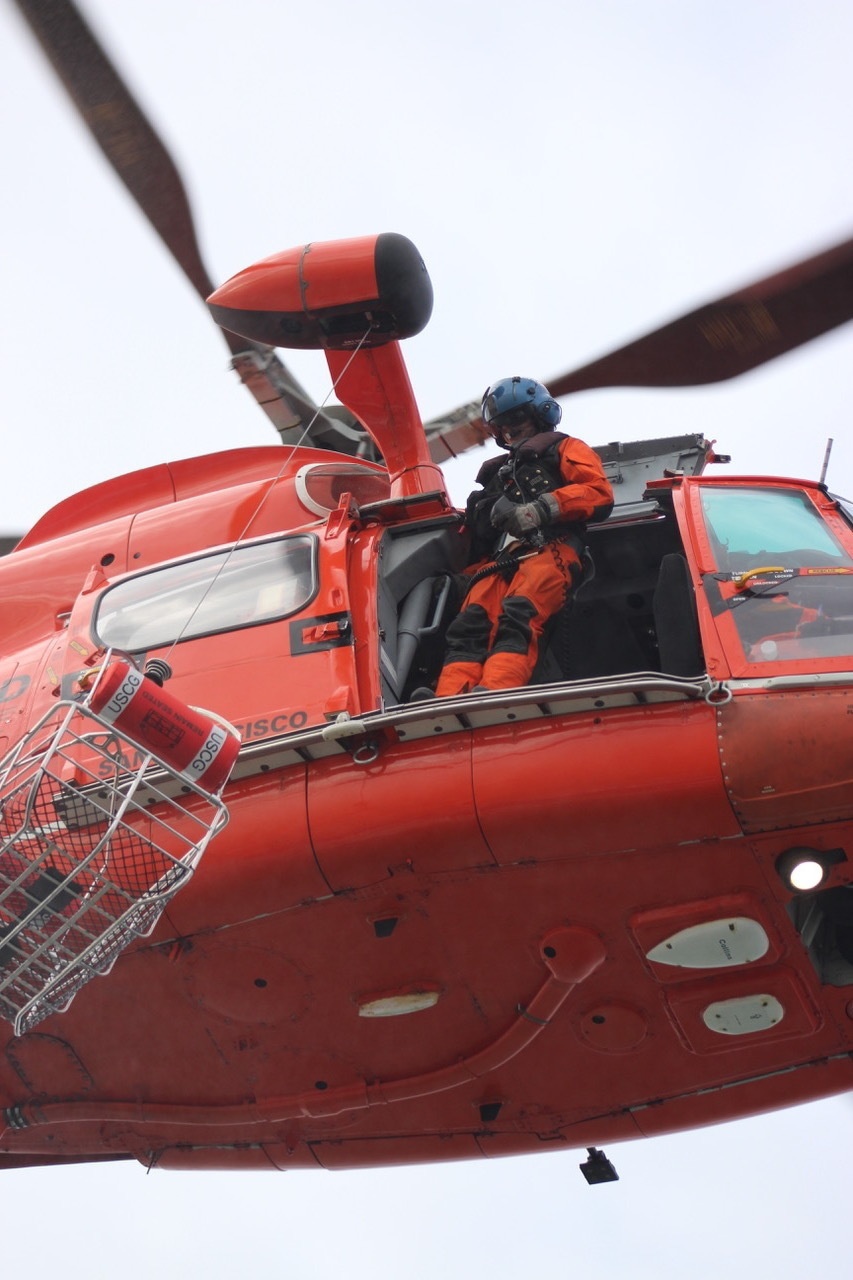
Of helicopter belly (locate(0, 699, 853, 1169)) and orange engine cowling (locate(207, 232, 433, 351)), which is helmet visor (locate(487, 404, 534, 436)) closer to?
orange engine cowling (locate(207, 232, 433, 351))

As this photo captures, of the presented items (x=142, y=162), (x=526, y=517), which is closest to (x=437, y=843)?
(x=526, y=517)

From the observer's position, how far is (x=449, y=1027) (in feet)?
21.6

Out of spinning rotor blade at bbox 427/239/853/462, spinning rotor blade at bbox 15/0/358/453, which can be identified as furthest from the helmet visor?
spinning rotor blade at bbox 15/0/358/453

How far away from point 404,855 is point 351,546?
5.69 ft

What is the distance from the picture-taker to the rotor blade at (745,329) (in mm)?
7344

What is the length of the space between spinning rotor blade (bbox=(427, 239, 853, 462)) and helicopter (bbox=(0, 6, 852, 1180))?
20 millimetres

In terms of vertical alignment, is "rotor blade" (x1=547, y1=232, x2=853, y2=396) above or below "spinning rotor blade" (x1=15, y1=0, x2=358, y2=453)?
below

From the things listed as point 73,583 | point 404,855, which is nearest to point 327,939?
point 404,855

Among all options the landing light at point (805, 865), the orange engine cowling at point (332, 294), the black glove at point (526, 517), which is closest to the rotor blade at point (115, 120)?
the orange engine cowling at point (332, 294)

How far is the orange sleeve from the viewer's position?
24.4ft

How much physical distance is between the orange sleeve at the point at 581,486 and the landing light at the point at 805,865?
2.25 meters

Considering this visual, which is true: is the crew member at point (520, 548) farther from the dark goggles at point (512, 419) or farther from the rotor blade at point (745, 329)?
the rotor blade at point (745, 329)

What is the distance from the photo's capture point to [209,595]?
23.6ft

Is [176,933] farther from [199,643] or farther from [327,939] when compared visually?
[199,643]
